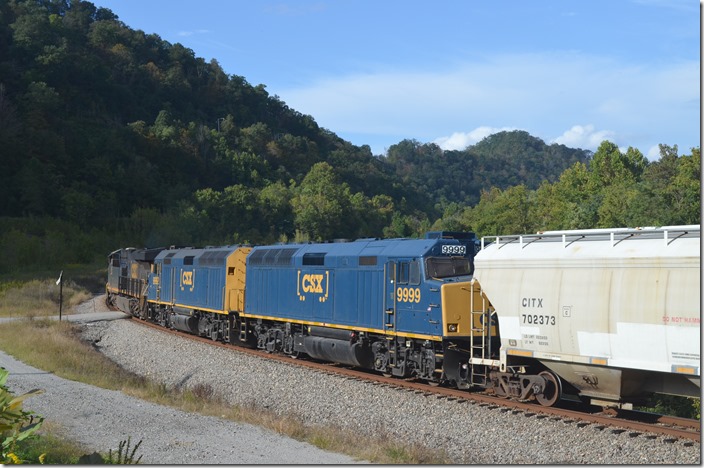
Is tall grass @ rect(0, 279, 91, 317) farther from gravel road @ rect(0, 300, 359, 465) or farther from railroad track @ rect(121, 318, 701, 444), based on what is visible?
railroad track @ rect(121, 318, 701, 444)

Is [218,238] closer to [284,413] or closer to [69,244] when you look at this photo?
[69,244]

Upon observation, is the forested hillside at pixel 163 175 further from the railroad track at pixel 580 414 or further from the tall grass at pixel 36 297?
the railroad track at pixel 580 414

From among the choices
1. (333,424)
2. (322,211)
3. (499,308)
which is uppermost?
(322,211)

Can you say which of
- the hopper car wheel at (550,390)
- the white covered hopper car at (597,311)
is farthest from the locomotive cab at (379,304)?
the hopper car wheel at (550,390)

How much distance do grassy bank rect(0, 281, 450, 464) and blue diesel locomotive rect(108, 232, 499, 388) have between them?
15.6 feet

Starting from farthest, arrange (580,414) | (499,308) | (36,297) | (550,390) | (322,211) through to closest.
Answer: (322,211), (36,297), (499,308), (550,390), (580,414)

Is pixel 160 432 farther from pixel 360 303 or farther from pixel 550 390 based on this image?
pixel 360 303

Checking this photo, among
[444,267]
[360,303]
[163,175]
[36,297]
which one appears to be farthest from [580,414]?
[163,175]

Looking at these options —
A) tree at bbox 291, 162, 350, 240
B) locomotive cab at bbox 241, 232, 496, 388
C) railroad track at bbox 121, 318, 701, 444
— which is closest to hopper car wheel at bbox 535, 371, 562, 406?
railroad track at bbox 121, 318, 701, 444

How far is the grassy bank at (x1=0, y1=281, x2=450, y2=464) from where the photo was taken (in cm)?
1373

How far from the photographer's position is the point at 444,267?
20.8 m

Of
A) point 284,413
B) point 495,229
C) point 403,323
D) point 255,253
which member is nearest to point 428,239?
point 403,323

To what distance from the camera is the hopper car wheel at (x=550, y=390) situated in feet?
55.9

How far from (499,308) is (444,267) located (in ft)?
11.1
